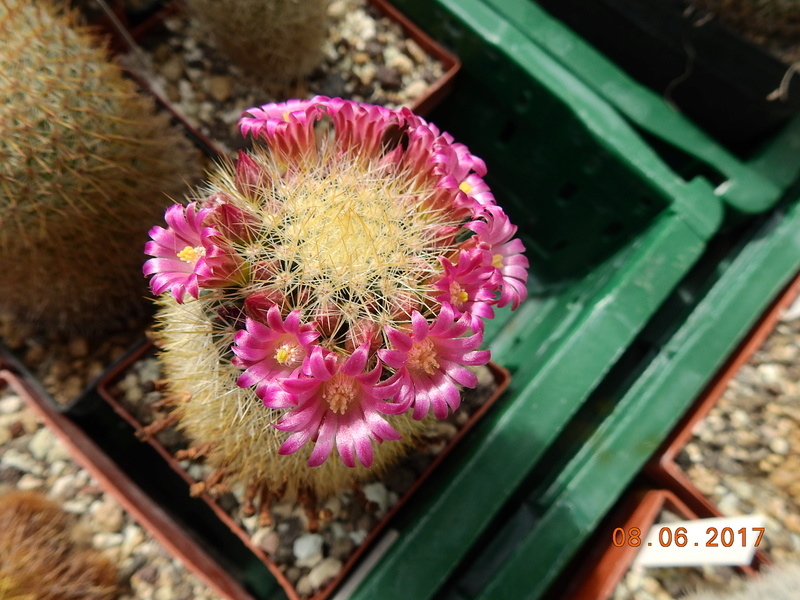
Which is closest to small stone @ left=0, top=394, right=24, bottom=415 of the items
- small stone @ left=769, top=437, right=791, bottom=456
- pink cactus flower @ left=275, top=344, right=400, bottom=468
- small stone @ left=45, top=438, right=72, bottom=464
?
small stone @ left=45, top=438, right=72, bottom=464

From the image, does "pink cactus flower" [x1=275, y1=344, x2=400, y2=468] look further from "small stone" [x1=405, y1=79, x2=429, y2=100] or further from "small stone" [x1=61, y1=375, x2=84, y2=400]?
"small stone" [x1=405, y1=79, x2=429, y2=100]

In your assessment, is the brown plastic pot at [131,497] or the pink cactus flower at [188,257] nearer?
the pink cactus flower at [188,257]

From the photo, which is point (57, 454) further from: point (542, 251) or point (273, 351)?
point (542, 251)

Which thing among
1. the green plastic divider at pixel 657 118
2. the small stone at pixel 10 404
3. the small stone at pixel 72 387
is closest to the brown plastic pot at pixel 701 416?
the green plastic divider at pixel 657 118

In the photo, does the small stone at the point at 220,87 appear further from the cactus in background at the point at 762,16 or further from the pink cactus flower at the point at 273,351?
the cactus in background at the point at 762,16

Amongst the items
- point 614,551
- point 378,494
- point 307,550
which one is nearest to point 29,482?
point 307,550

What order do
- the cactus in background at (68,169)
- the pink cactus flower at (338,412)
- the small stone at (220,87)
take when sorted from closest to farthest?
1. the pink cactus flower at (338,412)
2. the cactus in background at (68,169)
3. the small stone at (220,87)

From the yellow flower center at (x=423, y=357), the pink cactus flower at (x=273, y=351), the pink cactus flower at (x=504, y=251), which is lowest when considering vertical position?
the pink cactus flower at (x=273, y=351)
